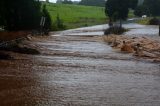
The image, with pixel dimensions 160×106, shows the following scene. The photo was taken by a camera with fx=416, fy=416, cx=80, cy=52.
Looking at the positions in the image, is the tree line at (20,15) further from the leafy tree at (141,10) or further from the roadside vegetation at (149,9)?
the leafy tree at (141,10)

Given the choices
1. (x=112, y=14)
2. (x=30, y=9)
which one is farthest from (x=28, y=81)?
(x=112, y=14)

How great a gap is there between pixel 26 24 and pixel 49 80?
26.1 metres

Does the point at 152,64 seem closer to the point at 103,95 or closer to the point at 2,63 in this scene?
the point at 2,63

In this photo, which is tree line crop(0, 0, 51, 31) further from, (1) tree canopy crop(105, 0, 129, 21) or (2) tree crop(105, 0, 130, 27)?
(1) tree canopy crop(105, 0, 129, 21)

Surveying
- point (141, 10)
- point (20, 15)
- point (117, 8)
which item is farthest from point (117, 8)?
point (20, 15)

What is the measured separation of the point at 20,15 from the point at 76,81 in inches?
974

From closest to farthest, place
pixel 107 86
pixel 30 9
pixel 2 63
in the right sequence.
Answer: pixel 107 86 < pixel 2 63 < pixel 30 9

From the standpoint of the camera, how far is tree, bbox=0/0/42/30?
35969mm

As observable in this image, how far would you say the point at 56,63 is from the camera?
60.4ft

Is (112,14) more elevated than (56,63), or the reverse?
(56,63)

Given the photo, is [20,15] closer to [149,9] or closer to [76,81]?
[76,81]

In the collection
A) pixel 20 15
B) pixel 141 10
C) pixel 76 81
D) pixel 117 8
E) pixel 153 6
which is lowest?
pixel 141 10

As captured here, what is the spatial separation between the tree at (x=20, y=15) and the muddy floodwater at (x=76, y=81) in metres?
15.7

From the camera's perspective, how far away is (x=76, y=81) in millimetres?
14250
